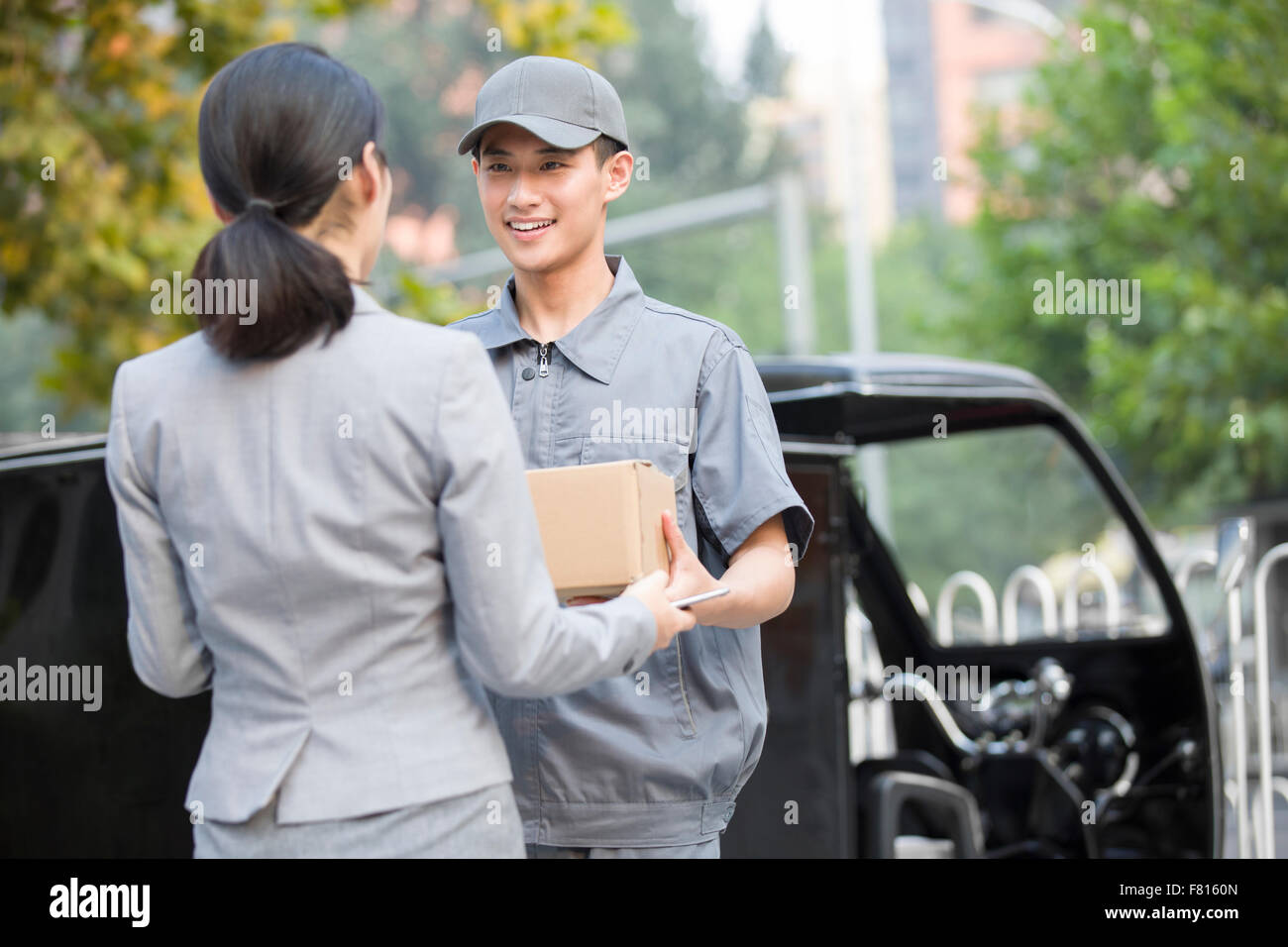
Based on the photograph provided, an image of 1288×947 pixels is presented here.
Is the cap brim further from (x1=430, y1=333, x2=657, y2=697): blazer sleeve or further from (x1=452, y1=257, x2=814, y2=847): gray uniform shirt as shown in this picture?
(x1=430, y1=333, x2=657, y2=697): blazer sleeve

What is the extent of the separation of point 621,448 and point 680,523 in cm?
17

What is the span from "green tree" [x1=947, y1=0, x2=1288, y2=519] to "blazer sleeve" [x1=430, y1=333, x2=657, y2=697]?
8068 millimetres

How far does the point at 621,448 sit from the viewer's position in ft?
8.19

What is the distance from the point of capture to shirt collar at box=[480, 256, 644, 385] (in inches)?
100

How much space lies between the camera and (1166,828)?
4.75 metres

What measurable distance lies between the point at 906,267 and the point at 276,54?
31.3m

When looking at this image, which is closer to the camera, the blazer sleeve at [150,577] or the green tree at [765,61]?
the blazer sleeve at [150,577]

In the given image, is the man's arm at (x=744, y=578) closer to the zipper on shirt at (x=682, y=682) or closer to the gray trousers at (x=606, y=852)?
the zipper on shirt at (x=682, y=682)

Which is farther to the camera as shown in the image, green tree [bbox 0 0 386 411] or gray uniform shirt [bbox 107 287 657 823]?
green tree [bbox 0 0 386 411]

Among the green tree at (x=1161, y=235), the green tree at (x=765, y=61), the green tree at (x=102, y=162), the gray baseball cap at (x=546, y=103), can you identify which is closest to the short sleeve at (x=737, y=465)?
the gray baseball cap at (x=546, y=103)

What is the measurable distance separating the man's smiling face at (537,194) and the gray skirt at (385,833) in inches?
40.0

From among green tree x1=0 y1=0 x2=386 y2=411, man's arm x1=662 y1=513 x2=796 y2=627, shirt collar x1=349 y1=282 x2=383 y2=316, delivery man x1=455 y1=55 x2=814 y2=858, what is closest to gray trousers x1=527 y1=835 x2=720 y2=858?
delivery man x1=455 y1=55 x2=814 y2=858

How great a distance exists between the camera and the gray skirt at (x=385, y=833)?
191 cm

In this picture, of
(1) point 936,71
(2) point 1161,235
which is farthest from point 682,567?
(1) point 936,71
